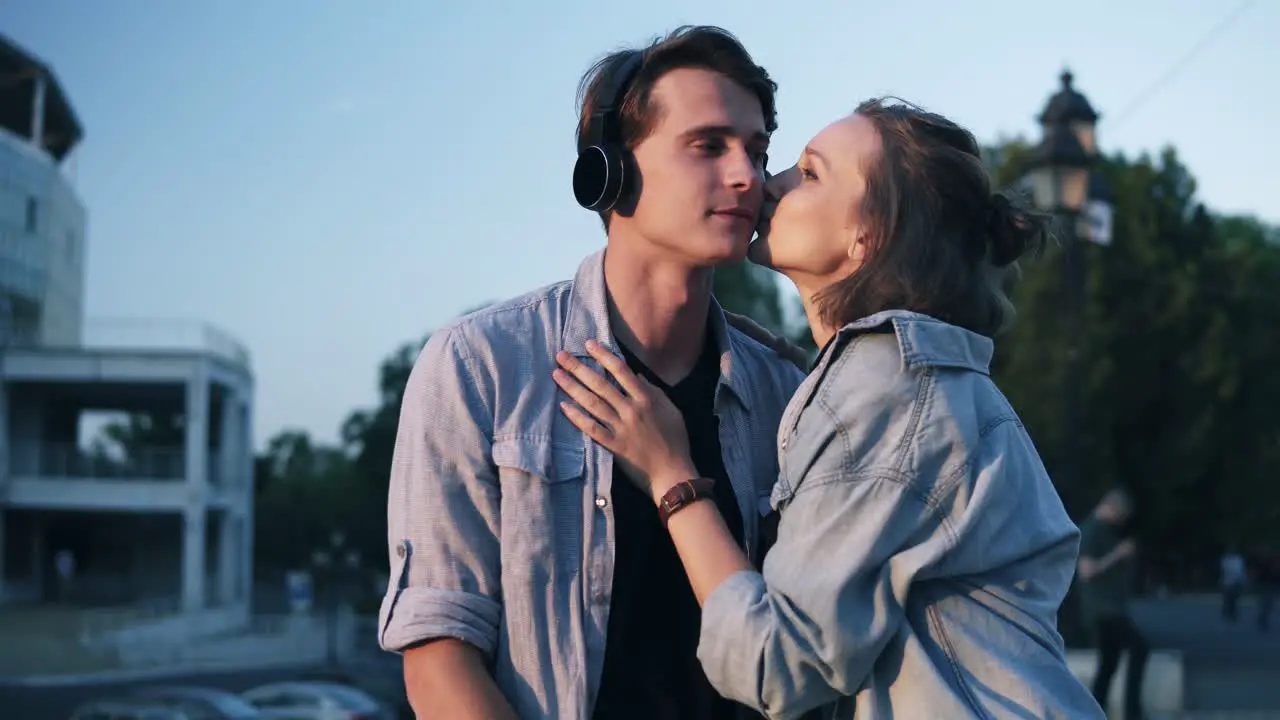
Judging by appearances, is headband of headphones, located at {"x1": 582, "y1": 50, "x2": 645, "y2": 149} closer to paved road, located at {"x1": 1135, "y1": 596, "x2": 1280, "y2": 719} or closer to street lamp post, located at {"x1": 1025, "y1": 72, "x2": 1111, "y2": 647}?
street lamp post, located at {"x1": 1025, "y1": 72, "x2": 1111, "y2": 647}

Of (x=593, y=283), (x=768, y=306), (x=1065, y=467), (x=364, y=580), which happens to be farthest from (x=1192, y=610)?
(x=593, y=283)

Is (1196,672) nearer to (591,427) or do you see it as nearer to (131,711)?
(131,711)

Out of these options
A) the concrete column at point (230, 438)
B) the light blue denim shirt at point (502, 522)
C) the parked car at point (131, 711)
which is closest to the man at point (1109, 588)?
the light blue denim shirt at point (502, 522)

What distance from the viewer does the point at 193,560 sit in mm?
43531

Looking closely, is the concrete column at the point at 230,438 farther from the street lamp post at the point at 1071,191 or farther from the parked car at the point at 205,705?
the street lamp post at the point at 1071,191

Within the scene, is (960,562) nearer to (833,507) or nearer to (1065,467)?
(833,507)

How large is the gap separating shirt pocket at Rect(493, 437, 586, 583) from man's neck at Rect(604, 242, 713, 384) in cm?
42

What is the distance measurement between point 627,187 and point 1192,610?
38.5 meters

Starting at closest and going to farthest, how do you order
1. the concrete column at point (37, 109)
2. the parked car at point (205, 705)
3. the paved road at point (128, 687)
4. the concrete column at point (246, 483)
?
the parked car at point (205, 705)
the paved road at point (128, 687)
the concrete column at point (37, 109)
the concrete column at point (246, 483)

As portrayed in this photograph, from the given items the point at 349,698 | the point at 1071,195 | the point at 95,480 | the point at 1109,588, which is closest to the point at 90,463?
the point at 95,480

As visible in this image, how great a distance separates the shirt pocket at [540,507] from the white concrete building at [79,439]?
4189 centimetres

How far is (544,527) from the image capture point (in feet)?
9.25

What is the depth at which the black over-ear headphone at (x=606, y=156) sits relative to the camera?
3.11 meters

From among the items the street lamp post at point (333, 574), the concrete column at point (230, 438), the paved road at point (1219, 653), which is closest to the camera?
the paved road at point (1219, 653)
